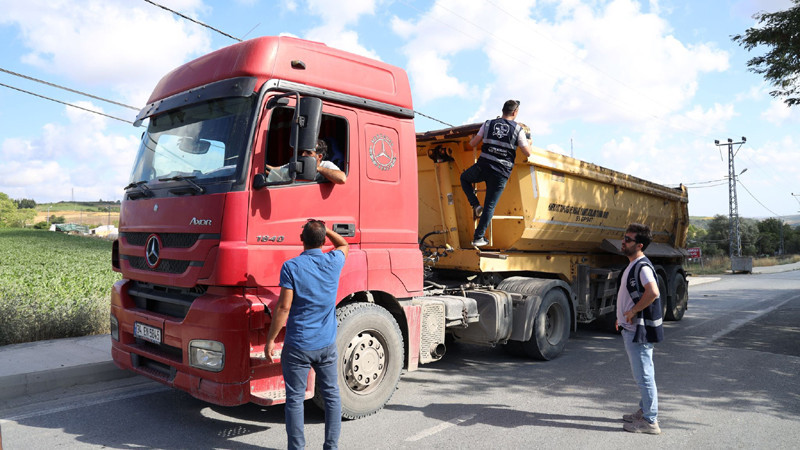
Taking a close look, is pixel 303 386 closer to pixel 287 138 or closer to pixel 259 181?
pixel 259 181

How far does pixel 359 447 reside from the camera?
13.0 feet

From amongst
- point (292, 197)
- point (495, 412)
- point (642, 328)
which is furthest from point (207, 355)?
point (642, 328)

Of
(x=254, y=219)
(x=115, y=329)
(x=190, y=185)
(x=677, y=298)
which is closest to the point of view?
(x=254, y=219)

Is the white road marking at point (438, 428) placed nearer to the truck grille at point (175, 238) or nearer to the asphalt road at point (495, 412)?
the asphalt road at point (495, 412)

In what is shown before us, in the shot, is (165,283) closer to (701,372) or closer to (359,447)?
(359,447)

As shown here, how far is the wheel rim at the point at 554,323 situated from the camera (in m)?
7.18

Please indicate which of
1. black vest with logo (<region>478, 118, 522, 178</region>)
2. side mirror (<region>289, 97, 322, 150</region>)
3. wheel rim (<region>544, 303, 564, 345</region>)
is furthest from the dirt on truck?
black vest with logo (<region>478, 118, 522, 178</region>)

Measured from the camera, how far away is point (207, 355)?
3.82 meters

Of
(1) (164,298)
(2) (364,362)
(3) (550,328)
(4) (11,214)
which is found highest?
(4) (11,214)

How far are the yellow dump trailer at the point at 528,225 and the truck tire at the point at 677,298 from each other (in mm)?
2846

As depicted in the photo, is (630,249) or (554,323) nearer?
(630,249)

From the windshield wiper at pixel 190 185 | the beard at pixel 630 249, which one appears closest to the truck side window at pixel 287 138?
the windshield wiper at pixel 190 185

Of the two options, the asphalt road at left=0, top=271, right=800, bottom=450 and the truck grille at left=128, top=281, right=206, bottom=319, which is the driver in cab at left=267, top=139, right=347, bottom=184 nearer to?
the truck grille at left=128, top=281, right=206, bottom=319

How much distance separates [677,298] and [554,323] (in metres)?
5.08
